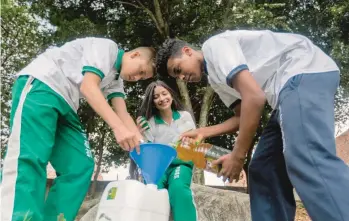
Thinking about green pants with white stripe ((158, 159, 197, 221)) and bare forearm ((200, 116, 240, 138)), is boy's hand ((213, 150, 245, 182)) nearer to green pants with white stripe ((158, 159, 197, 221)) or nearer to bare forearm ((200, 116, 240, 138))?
bare forearm ((200, 116, 240, 138))

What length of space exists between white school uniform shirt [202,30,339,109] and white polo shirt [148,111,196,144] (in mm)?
996

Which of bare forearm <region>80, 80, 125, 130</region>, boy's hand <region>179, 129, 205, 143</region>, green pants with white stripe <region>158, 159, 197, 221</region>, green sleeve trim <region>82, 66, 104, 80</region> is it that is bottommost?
green pants with white stripe <region>158, 159, 197, 221</region>

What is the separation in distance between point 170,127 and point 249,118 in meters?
1.31

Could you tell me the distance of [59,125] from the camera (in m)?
2.31

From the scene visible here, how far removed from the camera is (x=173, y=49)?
7.03 ft

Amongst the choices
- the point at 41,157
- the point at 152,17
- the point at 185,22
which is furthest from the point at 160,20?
the point at 41,157

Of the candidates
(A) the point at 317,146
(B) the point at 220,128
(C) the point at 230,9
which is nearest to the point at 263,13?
(C) the point at 230,9

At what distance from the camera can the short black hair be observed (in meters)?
2.12

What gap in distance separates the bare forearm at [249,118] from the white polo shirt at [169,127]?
1.13 meters

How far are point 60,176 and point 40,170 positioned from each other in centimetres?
20

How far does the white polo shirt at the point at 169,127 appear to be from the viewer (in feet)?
9.74

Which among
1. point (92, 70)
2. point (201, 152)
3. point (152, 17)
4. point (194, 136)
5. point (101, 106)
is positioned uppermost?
point (152, 17)

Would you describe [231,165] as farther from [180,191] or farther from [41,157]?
[41,157]

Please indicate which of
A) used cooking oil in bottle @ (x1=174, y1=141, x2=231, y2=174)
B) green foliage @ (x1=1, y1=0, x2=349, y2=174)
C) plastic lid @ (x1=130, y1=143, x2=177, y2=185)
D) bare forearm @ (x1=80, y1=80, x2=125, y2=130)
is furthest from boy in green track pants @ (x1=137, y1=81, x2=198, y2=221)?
green foliage @ (x1=1, y1=0, x2=349, y2=174)
